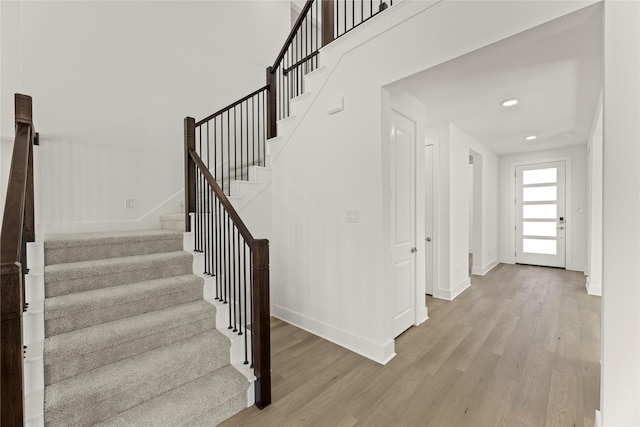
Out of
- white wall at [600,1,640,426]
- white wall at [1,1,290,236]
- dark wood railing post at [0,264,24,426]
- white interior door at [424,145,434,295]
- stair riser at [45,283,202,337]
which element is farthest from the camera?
white interior door at [424,145,434,295]

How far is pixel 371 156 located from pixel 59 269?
252cm

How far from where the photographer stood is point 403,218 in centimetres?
298

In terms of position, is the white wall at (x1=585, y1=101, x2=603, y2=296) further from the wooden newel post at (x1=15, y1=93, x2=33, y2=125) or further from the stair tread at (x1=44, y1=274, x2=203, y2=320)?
the wooden newel post at (x1=15, y1=93, x2=33, y2=125)

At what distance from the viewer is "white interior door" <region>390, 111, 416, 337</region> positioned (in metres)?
2.85

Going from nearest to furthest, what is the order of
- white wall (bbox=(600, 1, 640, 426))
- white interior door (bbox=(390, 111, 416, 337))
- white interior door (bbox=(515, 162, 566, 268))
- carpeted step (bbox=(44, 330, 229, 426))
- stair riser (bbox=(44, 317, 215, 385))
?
white wall (bbox=(600, 1, 640, 426))
carpeted step (bbox=(44, 330, 229, 426))
stair riser (bbox=(44, 317, 215, 385))
white interior door (bbox=(390, 111, 416, 337))
white interior door (bbox=(515, 162, 566, 268))

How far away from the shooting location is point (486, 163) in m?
5.81

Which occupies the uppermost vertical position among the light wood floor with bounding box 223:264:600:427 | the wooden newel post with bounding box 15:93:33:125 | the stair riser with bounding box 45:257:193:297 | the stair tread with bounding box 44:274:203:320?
the wooden newel post with bounding box 15:93:33:125

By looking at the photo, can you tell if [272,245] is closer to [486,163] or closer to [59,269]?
[59,269]

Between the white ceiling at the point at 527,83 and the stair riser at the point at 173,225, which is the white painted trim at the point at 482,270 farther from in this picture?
the stair riser at the point at 173,225

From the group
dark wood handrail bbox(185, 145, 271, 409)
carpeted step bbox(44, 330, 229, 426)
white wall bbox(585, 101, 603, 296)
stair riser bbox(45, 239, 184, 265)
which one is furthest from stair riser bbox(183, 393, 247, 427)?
white wall bbox(585, 101, 603, 296)

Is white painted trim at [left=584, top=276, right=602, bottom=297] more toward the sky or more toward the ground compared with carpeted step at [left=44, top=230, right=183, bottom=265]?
more toward the ground

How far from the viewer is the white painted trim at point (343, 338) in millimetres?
2447

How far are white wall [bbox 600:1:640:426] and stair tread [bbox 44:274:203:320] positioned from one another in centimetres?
272

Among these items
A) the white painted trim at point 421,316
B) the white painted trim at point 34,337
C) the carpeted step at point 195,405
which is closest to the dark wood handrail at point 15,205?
the white painted trim at point 34,337
